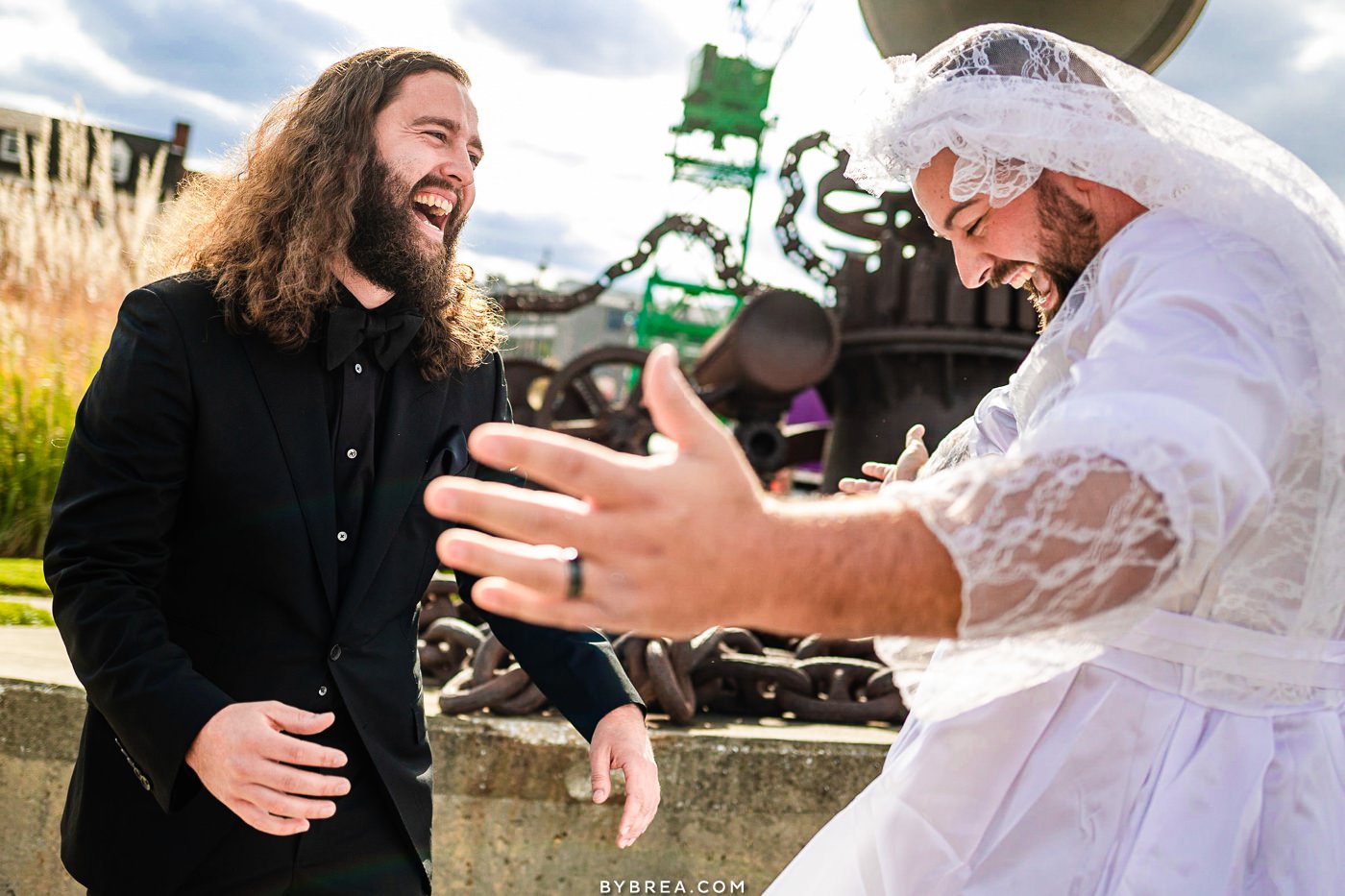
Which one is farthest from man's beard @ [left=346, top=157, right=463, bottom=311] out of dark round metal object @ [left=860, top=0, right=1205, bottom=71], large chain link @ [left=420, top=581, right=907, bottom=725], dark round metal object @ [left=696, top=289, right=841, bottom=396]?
dark round metal object @ [left=696, top=289, right=841, bottom=396]

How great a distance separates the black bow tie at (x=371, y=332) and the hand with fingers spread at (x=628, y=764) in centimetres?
72

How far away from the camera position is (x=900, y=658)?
138cm

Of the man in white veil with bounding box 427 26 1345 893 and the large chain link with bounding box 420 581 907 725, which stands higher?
the man in white veil with bounding box 427 26 1345 893

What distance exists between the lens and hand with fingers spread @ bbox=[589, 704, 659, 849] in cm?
181

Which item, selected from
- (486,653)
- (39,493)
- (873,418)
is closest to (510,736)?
(486,653)

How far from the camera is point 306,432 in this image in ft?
5.79

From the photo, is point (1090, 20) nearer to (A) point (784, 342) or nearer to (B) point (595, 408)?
(A) point (784, 342)

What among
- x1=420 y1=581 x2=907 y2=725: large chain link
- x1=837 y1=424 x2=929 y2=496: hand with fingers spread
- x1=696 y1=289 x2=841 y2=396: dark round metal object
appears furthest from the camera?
x1=696 y1=289 x2=841 y2=396: dark round metal object

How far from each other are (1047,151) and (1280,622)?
0.59 meters

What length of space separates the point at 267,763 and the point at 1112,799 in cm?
105

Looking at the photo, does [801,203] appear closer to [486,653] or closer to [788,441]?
[788,441]

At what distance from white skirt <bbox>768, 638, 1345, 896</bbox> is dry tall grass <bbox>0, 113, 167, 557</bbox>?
513 centimetres

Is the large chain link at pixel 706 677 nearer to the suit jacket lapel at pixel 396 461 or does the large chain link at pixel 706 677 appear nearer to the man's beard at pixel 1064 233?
the suit jacket lapel at pixel 396 461

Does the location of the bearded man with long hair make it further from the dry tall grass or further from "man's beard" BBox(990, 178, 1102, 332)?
the dry tall grass
